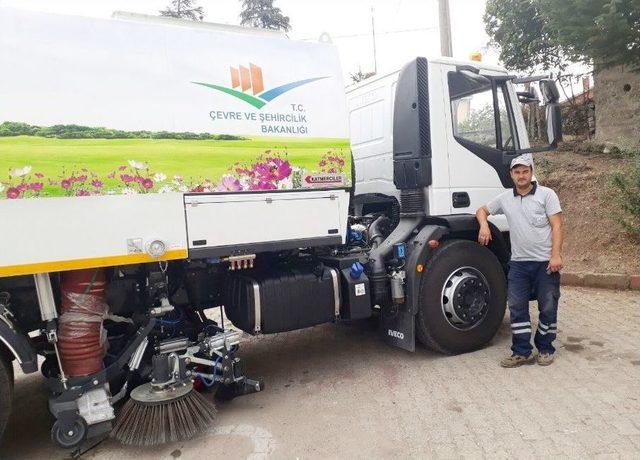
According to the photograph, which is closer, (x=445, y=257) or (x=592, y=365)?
(x=592, y=365)

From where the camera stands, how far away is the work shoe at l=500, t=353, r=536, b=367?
13.5 ft

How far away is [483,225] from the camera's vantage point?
14.0ft

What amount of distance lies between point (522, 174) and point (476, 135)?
0.66 metres

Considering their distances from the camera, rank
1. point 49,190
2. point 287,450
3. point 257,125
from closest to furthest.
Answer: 1. point 49,190
2. point 287,450
3. point 257,125

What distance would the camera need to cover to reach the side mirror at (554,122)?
4219 millimetres

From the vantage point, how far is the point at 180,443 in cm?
325

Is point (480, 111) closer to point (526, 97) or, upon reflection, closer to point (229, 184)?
point (526, 97)

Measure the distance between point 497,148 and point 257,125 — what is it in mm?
2378

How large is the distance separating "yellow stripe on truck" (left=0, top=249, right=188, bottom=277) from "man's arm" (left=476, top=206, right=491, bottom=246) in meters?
2.49

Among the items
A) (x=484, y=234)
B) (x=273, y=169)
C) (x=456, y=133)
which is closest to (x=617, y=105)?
(x=456, y=133)

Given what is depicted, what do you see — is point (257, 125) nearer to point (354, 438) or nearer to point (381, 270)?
point (381, 270)

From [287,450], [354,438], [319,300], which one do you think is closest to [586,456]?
[354,438]

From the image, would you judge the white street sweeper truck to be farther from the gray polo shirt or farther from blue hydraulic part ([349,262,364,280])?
the gray polo shirt

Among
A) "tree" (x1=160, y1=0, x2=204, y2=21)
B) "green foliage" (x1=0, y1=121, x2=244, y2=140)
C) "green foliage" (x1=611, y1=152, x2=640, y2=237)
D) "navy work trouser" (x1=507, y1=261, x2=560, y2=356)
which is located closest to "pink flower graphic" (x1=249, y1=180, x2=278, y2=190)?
"green foliage" (x1=0, y1=121, x2=244, y2=140)
